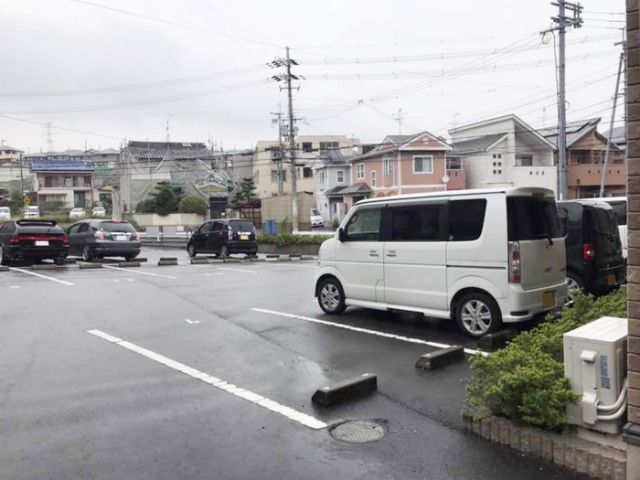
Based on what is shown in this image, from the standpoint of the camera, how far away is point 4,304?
9.91 m

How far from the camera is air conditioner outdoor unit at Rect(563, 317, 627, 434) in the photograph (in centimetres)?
334

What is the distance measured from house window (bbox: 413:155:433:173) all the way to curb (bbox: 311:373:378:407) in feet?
121

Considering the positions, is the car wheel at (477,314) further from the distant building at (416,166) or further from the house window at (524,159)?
the house window at (524,159)

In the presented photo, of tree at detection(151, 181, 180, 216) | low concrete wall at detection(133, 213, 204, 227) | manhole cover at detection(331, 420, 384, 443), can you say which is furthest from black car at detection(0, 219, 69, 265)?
tree at detection(151, 181, 180, 216)

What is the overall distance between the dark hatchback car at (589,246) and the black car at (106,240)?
14859mm

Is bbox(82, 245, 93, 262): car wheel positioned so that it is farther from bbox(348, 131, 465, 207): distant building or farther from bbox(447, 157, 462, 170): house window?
bbox(447, 157, 462, 170): house window

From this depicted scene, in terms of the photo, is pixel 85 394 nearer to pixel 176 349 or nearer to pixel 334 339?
pixel 176 349

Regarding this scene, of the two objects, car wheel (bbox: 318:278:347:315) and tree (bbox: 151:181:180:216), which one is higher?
tree (bbox: 151:181:180:216)

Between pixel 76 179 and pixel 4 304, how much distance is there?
65.0 metres

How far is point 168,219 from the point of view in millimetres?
48094

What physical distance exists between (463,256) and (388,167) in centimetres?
3564

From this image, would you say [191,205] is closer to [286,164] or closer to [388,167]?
[286,164]

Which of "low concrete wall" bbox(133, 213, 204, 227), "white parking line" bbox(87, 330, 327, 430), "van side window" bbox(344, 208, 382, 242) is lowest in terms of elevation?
"white parking line" bbox(87, 330, 327, 430)

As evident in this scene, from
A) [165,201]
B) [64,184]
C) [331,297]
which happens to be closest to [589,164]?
[165,201]
